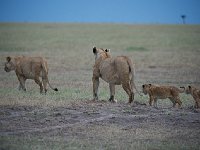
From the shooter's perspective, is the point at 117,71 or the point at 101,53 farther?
the point at 101,53

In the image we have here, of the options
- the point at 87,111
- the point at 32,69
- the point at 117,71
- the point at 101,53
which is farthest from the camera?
the point at 32,69

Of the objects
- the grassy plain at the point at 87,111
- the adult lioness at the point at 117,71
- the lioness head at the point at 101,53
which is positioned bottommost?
the grassy plain at the point at 87,111

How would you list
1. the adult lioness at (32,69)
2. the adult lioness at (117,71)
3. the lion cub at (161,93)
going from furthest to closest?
the adult lioness at (32,69)
the lion cub at (161,93)
the adult lioness at (117,71)

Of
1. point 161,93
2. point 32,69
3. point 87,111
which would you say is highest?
point 32,69

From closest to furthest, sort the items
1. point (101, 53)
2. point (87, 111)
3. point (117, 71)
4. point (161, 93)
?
point (87, 111) → point (117, 71) → point (161, 93) → point (101, 53)

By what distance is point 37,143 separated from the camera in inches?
424

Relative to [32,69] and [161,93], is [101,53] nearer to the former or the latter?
[161,93]

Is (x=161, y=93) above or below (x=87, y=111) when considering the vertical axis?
above

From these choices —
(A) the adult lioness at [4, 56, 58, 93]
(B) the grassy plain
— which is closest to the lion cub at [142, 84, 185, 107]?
(B) the grassy plain

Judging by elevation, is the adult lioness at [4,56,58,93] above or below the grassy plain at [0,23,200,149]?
above

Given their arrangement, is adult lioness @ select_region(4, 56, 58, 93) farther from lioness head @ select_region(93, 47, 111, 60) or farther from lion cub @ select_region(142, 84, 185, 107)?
lion cub @ select_region(142, 84, 185, 107)

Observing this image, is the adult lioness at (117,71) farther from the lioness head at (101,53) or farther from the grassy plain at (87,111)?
the grassy plain at (87,111)

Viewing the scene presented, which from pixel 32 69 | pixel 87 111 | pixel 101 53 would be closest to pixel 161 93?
pixel 101 53

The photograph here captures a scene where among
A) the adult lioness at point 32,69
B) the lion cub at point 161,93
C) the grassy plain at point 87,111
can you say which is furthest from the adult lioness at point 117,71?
the adult lioness at point 32,69
